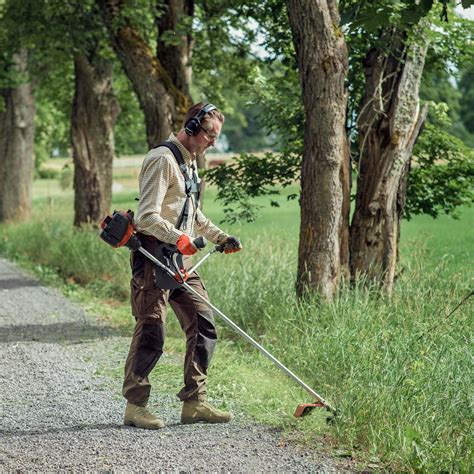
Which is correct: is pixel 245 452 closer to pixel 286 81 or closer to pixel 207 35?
pixel 286 81

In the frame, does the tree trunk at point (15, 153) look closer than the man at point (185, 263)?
No

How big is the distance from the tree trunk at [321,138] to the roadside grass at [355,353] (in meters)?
0.41

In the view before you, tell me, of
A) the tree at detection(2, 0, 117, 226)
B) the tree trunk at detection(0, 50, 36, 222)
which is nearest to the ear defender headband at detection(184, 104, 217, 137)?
the tree at detection(2, 0, 117, 226)

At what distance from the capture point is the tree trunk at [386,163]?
10.6m

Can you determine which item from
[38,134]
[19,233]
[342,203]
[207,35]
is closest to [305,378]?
[342,203]

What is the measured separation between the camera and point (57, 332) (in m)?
11.6

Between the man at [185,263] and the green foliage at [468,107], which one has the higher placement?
the green foliage at [468,107]

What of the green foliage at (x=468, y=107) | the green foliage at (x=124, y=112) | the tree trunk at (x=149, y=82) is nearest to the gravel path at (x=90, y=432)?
the tree trunk at (x=149, y=82)

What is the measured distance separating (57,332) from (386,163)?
412 centimetres

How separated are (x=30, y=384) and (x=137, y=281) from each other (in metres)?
2.13

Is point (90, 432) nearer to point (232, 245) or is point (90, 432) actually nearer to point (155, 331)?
point (155, 331)

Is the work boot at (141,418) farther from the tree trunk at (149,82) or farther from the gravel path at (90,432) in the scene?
the tree trunk at (149,82)

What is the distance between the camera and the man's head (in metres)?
6.73

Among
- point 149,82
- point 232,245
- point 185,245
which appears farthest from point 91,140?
point 185,245
